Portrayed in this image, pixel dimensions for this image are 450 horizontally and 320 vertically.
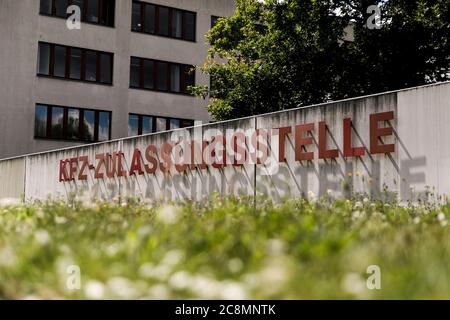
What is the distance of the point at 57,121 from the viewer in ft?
105

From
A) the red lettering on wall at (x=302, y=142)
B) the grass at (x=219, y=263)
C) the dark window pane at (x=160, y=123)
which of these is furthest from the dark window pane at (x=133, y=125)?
the grass at (x=219, y=263)

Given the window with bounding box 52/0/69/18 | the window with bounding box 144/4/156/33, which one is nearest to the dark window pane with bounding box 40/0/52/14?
the window with bounding box 52/0/69/18

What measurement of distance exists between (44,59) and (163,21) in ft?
24.1

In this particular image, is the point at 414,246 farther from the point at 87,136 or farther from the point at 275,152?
the point at 87,136

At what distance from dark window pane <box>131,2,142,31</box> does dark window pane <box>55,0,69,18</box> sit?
3795 millimetres

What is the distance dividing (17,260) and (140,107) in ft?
101

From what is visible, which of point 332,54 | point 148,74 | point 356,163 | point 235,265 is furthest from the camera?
point 148,74

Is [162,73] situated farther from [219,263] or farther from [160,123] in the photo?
[219,263]

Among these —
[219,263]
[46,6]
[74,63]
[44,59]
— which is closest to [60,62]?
[74,63]

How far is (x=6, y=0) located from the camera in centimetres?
3094

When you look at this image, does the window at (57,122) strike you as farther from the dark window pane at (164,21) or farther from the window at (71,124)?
the dark window pane at (164,21)

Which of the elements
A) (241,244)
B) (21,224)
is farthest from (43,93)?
(241,244)
